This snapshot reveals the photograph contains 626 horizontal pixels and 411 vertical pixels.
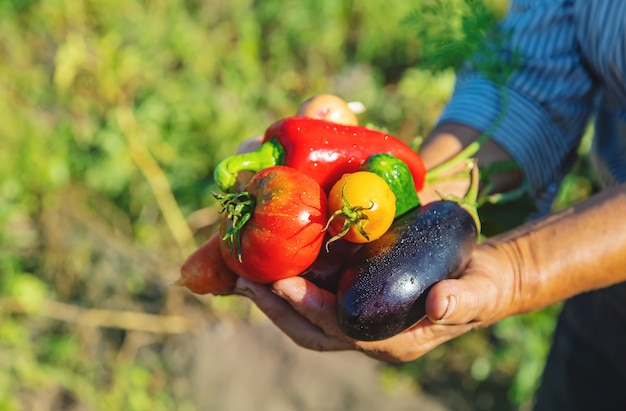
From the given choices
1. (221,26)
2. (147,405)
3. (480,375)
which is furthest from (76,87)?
(480,375)

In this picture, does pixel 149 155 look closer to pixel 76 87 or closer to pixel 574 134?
pixel 76 87

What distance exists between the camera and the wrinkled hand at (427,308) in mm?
1255

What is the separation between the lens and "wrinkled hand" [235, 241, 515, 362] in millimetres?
1255

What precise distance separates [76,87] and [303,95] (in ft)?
4.07

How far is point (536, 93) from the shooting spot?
1776 mm

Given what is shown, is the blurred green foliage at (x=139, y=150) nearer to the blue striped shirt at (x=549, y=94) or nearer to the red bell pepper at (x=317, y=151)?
the blue striped shirt at (x=549, y=94)

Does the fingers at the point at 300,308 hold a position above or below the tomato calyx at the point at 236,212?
below

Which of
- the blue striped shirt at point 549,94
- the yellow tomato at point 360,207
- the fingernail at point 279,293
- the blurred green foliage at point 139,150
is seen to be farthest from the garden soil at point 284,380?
the yellow tomato at point 360,207

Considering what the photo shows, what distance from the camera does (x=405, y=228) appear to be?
135 cm

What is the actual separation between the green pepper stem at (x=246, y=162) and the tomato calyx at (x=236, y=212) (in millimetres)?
112

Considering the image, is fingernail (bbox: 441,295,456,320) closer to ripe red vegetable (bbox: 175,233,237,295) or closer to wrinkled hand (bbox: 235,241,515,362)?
wrinkled hand (bbox: 235,241,515,362)

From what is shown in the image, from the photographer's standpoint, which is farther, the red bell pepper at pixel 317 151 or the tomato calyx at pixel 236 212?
the red bell pepper at pixel 317 151

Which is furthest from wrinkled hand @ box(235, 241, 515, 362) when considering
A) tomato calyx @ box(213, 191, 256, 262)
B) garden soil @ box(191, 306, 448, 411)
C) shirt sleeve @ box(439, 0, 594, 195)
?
garden soil @ box(191, 306, 448, 411)

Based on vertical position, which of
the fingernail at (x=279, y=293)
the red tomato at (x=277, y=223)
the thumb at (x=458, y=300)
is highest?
the red tomato at (x=277, y=223)
